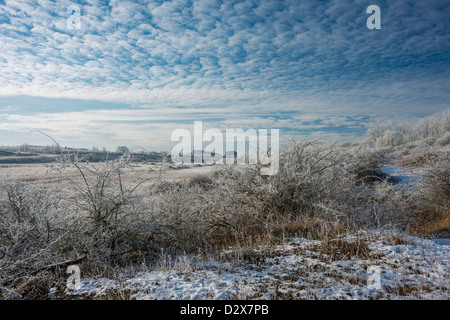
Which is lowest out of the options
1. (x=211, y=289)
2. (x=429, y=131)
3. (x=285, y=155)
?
(x=211, y=289)

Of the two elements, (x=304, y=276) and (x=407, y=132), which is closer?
(x=304, y=276)

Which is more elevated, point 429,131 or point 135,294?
point 429,131

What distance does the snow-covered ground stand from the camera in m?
3.02

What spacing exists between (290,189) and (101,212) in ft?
15.7

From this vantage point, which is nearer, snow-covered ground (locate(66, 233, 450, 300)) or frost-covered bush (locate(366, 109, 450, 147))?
snow-covered ground (locate(66, 233, 450, 300))

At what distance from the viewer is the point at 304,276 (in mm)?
3475

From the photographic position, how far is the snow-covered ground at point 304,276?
3.02 metres

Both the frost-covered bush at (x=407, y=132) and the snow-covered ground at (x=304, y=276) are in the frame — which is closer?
the snow-covered ground at (x=304, y=276)

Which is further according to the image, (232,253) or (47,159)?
(47,159)
